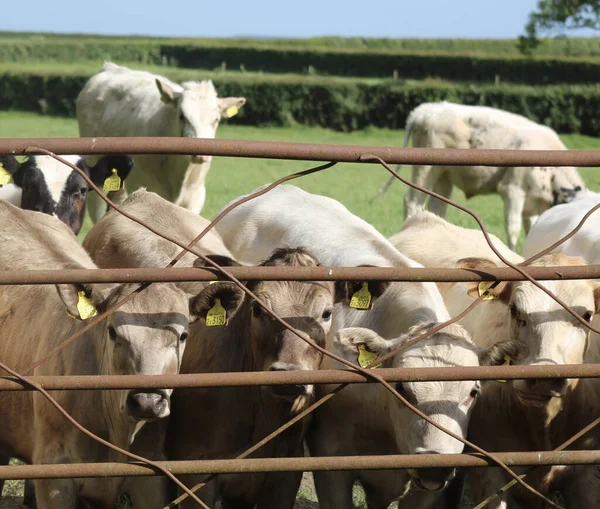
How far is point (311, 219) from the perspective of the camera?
5.43 m

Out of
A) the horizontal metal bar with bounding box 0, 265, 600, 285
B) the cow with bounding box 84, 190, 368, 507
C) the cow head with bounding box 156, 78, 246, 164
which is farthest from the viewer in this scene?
the cow head with bounding box 156, 78, 246, 164

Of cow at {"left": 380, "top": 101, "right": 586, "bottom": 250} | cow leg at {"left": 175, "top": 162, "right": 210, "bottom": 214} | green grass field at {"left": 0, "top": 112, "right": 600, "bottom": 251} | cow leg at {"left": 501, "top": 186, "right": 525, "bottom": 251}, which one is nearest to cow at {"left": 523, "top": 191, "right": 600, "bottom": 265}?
cow leg at {"left": 175, "top": 162, "right": 210, "bottom": 214}

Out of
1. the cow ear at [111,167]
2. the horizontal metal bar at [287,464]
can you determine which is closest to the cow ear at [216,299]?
the horizontal metal bar at [287,464]

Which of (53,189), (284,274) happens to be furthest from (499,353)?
(53,189)

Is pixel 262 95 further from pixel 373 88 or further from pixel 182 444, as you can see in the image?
pixel 182 444

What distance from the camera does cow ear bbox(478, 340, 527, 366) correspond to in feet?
12.8

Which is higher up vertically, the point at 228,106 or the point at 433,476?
the point at 228,106

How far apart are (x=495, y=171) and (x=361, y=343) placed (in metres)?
10.0

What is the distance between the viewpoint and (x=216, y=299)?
385 centimetres

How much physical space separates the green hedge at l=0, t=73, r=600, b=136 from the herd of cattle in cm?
2549

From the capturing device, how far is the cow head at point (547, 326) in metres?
3.91

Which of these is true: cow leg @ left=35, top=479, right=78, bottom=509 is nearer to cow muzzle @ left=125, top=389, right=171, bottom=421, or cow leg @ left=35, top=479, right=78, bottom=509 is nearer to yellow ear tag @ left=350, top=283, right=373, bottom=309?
cow muzzle @ left=125, top=389, right=171, bottom=421

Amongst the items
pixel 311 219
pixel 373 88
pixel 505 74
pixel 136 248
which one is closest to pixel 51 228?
pixel 136 248

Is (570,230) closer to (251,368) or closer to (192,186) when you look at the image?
(251,368)
